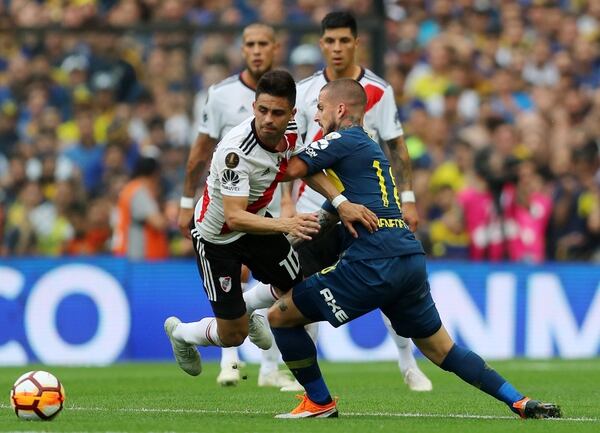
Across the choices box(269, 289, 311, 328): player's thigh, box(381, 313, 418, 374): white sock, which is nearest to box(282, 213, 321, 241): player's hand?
box(269, 289, 311, 328): player's thigh

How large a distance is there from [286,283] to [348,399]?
1.27m

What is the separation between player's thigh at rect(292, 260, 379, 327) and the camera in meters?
7.65

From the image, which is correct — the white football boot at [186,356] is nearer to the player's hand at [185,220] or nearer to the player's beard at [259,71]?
the player's hand at [185,220]

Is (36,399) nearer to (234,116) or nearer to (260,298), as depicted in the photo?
(260,298)

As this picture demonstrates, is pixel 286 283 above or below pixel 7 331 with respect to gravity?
above

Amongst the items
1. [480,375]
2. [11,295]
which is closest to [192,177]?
[480,375]

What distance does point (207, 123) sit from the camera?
10.7 meters

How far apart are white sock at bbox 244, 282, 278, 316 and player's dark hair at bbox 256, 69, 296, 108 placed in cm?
197

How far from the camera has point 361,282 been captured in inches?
301

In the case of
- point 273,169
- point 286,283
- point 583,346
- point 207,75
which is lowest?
point 583,346

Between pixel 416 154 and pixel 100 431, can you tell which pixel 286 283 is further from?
pixel 416 154

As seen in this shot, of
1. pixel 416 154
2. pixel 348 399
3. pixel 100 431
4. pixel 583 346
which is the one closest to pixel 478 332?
pixel 583 346

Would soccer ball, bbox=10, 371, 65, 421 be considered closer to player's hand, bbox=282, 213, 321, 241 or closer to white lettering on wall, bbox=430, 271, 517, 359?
player's hand, bbox=282, 213, 321, 241

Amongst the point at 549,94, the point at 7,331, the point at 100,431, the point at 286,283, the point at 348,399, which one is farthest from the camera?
the point at 549,94
